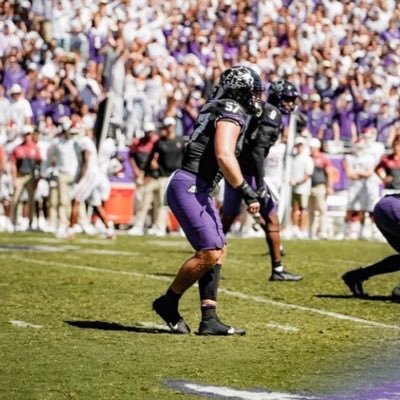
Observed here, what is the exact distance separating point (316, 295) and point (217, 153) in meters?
3.65

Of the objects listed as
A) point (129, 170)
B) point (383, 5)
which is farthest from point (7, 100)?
point (383, 5)

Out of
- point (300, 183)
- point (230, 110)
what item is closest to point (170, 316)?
point (230, 110)

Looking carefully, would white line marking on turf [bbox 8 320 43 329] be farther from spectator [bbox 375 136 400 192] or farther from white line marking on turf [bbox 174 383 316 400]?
spectator [bbox 375 136 400 192]

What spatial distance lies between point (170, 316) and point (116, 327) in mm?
561

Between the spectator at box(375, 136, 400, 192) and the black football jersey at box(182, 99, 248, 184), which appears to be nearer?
the black football jersey at box(182, 99, 248, 184)

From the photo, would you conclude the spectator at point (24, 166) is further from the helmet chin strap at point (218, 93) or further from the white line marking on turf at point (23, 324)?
the helmet chin strap at point (218, 93)

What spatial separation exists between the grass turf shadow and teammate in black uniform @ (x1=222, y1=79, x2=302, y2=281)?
3.16 m

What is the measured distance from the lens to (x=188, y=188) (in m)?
9.29

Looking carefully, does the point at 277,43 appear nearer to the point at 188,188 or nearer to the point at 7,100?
the point at 7,100

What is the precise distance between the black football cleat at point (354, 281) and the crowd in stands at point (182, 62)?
10931 mm

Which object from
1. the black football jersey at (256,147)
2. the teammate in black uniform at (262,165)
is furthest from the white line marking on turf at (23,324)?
the black football jersey at (256,147)

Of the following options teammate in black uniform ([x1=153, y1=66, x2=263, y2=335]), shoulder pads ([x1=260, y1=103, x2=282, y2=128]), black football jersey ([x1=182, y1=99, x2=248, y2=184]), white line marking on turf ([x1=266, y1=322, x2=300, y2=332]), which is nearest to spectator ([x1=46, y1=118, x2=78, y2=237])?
shoulder pads ([x1=260, y1=103, x2=282, y2=128])

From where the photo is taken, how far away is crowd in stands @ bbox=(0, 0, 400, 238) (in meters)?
25.3

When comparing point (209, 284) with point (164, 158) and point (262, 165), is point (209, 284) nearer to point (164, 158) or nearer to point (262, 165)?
point (262, 165)
